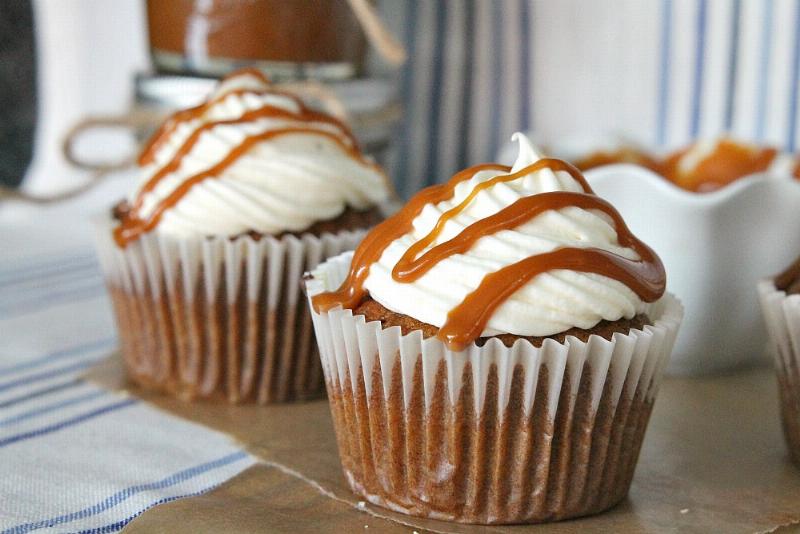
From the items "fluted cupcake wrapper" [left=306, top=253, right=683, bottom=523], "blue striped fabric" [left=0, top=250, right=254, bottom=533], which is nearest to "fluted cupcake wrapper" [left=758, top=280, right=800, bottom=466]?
"fluted cupcake wrapper" [left=306, top=253, right=683, bottom=523]

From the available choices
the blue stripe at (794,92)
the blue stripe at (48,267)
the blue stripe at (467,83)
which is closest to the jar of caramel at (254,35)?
the blue stripe at (48,267)

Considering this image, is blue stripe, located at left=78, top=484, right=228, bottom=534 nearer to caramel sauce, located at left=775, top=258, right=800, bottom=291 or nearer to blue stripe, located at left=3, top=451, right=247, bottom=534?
blue stripe, located at left=3, top=451, right=247, bottom=534

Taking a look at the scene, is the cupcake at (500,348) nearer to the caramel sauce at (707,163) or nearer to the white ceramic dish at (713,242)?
the white ceramic dish at (713,242)

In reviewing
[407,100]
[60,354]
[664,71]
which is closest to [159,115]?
[60,354]

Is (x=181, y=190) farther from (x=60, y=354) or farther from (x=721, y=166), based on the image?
(x=721, y=166)

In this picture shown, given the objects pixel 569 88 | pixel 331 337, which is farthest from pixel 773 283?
pixel 569 88

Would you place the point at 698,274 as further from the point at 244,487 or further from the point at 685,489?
the point at 244,487
